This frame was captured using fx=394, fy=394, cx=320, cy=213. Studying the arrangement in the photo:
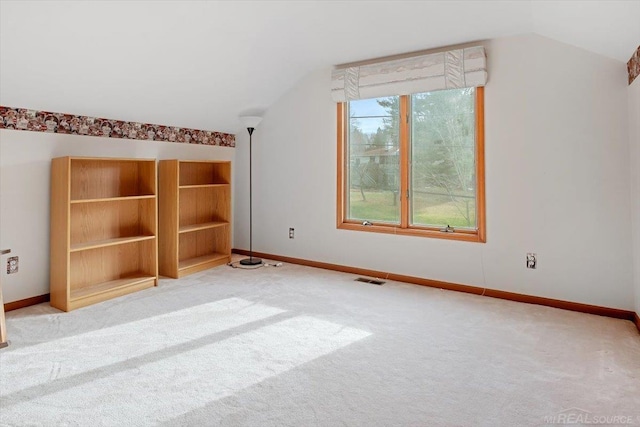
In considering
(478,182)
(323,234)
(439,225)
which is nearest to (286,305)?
(323,234)

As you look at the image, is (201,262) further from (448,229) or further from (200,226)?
(448,229)

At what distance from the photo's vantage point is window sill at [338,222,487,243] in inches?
146

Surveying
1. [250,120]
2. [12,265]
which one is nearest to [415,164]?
[250,120]

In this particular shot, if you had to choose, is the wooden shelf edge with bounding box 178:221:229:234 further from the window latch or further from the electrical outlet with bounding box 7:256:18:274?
the window latch

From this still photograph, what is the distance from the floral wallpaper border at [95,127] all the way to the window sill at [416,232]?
81.3 inches

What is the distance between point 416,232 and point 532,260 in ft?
3.50

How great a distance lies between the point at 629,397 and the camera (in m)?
1.93

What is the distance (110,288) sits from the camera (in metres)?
3.52

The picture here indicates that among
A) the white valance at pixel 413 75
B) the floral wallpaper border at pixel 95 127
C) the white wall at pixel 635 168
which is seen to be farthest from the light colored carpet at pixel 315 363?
the white valance at pixel 413 75

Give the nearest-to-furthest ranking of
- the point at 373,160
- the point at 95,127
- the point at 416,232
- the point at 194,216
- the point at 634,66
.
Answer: the point at 634,66 → the point at 95,127 → the point at 416,232 → the point at 373,160 → the point at 194,216

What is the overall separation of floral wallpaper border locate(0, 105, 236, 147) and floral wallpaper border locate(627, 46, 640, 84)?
4174 millimetres

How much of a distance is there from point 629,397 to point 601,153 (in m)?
1.91

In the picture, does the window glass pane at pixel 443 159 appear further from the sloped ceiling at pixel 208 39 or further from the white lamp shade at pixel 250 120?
the white lamp shade at pixel 250 120

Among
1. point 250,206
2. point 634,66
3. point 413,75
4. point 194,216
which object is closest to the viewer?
point 634,66
